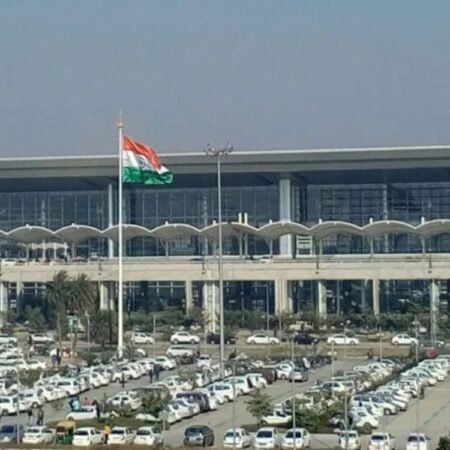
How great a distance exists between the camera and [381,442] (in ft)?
54.9

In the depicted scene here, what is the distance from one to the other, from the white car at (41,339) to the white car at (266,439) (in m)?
15.3

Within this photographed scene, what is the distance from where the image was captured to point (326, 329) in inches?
1355

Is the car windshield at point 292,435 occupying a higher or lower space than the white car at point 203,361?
lower

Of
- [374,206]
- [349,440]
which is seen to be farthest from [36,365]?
[374,206]

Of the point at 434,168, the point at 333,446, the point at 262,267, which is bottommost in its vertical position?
the point at 333,446

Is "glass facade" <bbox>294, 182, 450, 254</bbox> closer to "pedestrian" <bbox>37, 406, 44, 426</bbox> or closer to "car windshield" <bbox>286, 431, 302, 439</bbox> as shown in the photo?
"pedestrian" <bbox>37, 406, 44, 426</bbox>

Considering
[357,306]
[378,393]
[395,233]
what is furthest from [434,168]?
[378,393]

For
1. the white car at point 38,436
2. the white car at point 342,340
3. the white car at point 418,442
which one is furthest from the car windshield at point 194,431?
→ the white car at point 342,340

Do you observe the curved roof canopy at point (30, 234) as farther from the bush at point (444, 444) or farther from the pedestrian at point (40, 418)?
the bush at point (444, 444)

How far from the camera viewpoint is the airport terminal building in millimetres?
36562

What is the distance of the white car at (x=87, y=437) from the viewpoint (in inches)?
680

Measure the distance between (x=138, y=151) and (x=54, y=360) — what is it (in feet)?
15.1

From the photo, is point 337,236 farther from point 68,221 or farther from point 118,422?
point 118,422

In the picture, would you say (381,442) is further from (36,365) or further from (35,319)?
(35,319)
